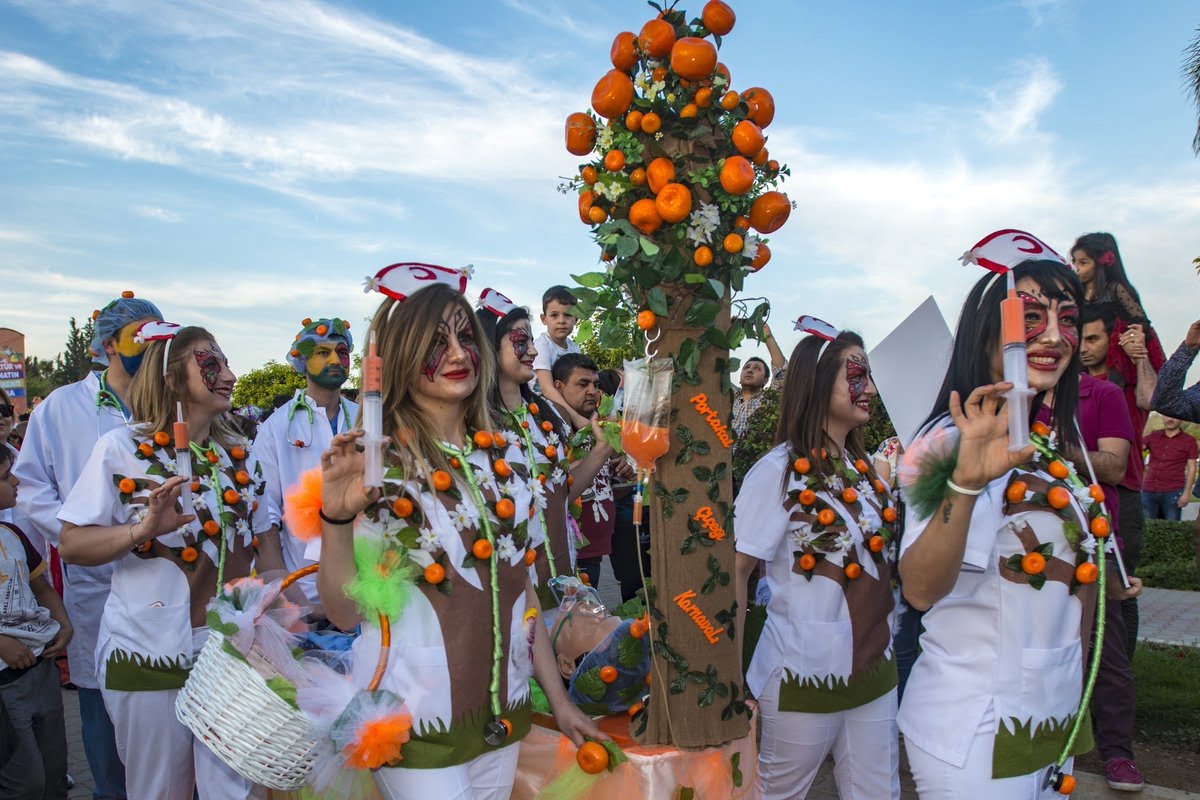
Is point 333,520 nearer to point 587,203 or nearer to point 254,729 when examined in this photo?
point 254,729

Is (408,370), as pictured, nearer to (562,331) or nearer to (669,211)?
(669,211)

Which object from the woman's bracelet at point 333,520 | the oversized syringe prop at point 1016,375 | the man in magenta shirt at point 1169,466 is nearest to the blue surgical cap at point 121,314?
the woman's bracelet at point 333,520

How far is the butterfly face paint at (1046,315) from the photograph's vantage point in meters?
2.43

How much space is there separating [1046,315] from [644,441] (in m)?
1.14

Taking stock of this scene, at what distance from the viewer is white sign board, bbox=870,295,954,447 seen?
2729 millimetres

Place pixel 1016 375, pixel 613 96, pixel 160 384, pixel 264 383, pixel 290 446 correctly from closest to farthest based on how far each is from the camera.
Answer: pixel 1016 375 → pixel 613 96 → pixel 160 384 → pixel 290 446 → pixel 264 383

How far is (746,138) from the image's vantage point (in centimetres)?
265

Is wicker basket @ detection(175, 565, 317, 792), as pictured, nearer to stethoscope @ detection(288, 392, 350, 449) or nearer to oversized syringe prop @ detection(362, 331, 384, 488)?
oversized syringe prop @ detection(362, 331, 384, 488)

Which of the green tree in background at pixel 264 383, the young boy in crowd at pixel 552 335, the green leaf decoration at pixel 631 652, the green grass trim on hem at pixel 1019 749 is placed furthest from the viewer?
the green tree in background at pixel 264 383

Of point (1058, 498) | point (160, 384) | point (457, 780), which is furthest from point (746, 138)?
point (160, 384)

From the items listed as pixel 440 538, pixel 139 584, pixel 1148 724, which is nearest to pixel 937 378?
pixel 440 538

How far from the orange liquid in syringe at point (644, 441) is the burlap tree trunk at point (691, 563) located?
0.04m

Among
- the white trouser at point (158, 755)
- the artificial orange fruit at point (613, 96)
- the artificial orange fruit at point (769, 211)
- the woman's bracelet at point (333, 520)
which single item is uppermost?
the artificial orange fruit at point (613, 96)

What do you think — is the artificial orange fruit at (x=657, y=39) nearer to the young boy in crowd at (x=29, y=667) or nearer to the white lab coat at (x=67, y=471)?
the white lab coat at (x=67, y=471)
